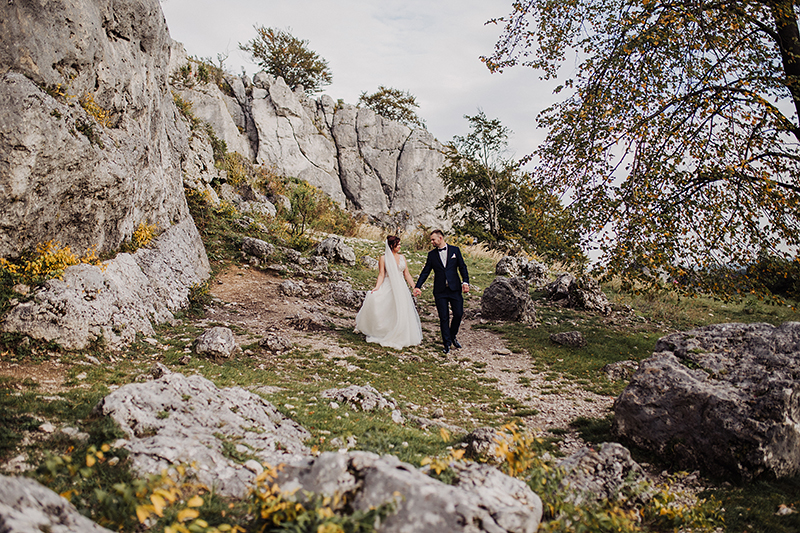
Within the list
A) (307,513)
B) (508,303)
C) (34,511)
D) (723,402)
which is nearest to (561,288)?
(508,303)

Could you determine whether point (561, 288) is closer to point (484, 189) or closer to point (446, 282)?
point (446, 282)

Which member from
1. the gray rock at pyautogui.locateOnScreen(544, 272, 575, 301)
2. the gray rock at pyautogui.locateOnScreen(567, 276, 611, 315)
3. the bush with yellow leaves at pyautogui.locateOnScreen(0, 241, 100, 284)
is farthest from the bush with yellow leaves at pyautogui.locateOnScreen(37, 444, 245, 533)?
the gray rock at pyautogui.locateOnScreen(544, 272, 575, 301)

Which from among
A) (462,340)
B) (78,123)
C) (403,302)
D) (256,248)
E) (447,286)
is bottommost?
(462,340)

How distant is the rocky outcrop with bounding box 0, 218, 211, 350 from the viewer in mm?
6172

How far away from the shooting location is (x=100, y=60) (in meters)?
8.88

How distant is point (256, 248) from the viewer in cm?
1466

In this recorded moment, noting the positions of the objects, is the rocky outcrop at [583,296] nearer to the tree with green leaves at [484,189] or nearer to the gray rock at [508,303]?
the gray rock at [508,303]

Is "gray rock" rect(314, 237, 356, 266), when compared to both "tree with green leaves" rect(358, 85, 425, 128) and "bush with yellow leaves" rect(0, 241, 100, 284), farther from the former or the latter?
"tree with green leaves" rect(358, 85, 425, 128)

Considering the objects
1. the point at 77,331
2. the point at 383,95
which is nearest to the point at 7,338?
the point at 77,331

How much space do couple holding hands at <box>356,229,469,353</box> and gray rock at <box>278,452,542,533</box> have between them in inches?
282

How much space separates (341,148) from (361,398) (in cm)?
3852

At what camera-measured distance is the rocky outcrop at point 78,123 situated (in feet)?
21.4

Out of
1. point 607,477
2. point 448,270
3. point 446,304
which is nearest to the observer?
point 607,477

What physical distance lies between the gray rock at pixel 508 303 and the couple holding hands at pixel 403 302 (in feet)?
10.6
